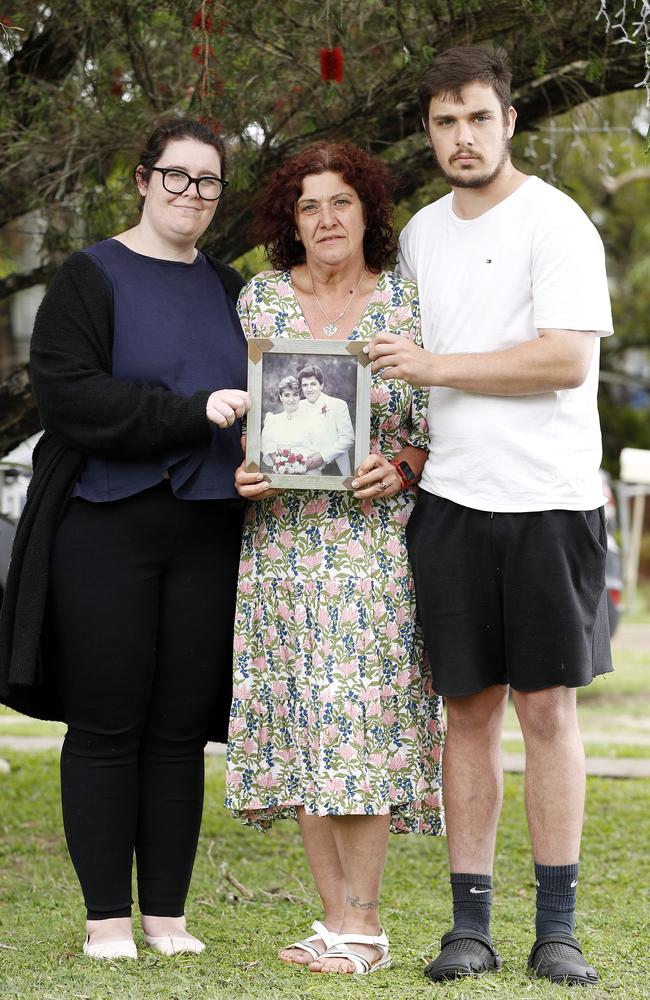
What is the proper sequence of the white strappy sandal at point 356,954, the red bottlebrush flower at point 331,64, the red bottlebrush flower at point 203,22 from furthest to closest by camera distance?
the red bottlebrush flower at point 331,64
the red bottlebrush flower at point 203,22
the white strappy sandal at point 356,954

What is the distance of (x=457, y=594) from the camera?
11.3 ft

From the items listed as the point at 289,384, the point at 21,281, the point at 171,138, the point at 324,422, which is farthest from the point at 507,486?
the point at 21,281

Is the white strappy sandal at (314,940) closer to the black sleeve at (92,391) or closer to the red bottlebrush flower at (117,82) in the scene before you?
the black sleeve at (92,391)

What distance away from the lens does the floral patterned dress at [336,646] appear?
140 inches

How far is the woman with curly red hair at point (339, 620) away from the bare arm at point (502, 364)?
206mm

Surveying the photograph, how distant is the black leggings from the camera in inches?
140

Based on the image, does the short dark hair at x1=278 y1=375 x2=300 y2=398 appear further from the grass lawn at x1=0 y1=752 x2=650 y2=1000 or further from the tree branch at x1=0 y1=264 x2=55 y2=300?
the tree branch at x1=0 y1=264 x2=55 y2=300

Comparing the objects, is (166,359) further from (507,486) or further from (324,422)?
(507,486)

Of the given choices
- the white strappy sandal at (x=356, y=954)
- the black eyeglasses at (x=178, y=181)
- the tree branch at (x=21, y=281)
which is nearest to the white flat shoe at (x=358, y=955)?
the white strappy sandal at (x=356, y=954)

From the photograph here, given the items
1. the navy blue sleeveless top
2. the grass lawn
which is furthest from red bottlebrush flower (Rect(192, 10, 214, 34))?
the grass lawn

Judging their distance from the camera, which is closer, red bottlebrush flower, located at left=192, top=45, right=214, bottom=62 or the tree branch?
red bottlebrush flower, located at left=192, top=45, right=214, bottom=62

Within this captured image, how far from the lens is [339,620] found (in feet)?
11.6

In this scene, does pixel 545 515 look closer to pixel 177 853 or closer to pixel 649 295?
pixel 177 853

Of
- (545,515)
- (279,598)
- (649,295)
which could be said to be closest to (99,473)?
(279,598)
